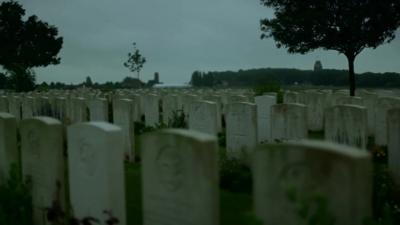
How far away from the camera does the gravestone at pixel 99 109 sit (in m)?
11.9

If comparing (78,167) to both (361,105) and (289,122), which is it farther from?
(361,105)

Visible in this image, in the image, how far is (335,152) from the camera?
137 inches

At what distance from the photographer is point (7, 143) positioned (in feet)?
21.9

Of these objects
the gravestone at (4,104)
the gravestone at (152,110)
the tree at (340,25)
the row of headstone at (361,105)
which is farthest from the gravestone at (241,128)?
the tree at (340,25)

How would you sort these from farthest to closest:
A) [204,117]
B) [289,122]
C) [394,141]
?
[204,117] → [289,122] → [394,141]

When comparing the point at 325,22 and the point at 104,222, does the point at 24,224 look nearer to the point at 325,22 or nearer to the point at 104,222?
the point at 104,222

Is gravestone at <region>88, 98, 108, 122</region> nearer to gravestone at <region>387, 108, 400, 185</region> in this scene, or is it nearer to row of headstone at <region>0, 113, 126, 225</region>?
row of headstone at <region>0, 113, 126, 225</region>

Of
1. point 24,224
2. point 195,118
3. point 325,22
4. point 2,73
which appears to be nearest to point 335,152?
point 24,224

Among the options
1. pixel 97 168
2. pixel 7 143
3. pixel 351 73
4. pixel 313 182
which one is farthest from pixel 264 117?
pixel 351 73

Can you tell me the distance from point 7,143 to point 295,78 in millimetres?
43767

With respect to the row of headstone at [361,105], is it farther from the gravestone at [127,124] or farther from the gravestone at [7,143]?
the gravestone at [7,143]

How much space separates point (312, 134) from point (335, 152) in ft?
37.3

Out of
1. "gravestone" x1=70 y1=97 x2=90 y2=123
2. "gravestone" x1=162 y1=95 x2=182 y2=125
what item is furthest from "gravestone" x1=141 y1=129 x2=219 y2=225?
"gravestone" x1=162 y1=95 x2=182 y2=125

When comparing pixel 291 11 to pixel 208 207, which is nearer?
pixel 208 207
